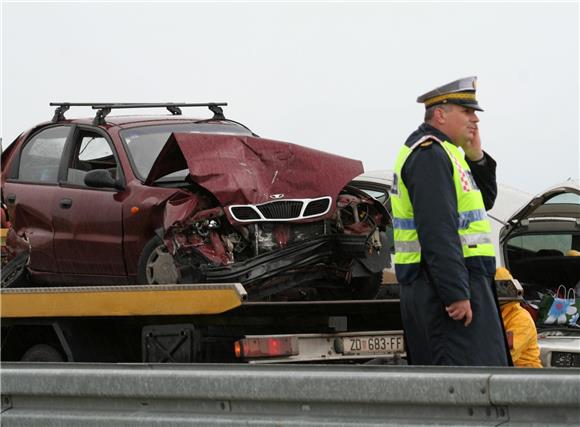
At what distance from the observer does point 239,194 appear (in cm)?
879

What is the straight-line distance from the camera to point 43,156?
421 inches

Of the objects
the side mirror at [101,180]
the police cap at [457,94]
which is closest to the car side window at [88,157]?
the side mirror at [101,180]

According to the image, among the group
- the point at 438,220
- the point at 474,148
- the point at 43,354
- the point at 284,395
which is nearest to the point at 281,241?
the point at 43,354

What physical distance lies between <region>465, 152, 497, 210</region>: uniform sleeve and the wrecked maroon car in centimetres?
203

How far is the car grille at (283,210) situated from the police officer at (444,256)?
7.92 ft

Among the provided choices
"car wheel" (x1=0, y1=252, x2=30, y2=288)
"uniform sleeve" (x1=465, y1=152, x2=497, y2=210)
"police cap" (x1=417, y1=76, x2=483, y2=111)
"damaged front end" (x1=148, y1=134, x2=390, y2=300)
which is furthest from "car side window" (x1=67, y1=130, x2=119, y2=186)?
"police cap" (x1=417, y1=76, x2=483, y2=111)

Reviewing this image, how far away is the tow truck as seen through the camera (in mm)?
7848

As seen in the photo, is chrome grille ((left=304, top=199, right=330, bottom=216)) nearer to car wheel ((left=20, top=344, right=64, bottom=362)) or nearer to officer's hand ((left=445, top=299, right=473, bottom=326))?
car wheel ((left=20, top=344, right=64, bottom=362))

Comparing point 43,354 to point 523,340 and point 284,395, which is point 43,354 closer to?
point 523,340

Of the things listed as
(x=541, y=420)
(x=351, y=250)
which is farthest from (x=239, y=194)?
(x=541, y=420)

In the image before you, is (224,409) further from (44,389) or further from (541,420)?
(541,420)

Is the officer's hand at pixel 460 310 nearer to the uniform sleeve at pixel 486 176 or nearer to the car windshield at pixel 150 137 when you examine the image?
the uniform sleeve at pixel 486 176

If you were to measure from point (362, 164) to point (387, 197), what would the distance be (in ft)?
3.54

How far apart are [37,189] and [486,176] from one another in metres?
4.59
